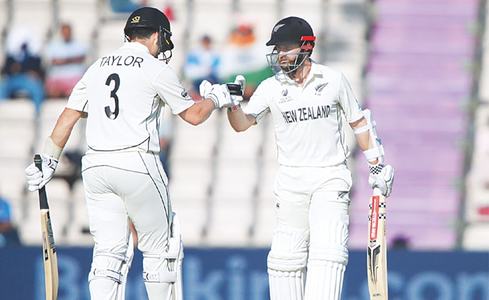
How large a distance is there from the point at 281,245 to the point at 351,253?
6.88ft

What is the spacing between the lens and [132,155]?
6.21m

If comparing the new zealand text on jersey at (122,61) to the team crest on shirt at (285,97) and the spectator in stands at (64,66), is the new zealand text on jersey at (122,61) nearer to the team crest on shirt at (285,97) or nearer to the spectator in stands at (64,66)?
the team crest on shirt at (285,97)

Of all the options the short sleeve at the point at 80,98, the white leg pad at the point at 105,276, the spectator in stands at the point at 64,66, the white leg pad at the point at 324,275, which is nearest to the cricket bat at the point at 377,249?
the white leg pad at the point at 324,275

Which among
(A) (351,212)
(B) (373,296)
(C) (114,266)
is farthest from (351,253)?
(C) (114,266)

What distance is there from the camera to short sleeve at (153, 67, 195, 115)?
20.4 feet

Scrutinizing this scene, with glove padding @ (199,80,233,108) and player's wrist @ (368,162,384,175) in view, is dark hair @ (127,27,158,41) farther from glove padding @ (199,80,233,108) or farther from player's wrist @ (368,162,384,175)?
player's wrist @ (368,162,384,175)

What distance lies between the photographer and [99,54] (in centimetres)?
1095

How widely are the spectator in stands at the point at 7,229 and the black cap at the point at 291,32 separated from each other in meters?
3.51

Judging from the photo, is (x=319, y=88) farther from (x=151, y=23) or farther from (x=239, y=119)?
(x=151, y=23)

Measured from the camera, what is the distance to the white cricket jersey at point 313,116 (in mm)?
6523

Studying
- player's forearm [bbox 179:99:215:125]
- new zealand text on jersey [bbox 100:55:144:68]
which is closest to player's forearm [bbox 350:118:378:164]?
player's forearm [bbox 179:99:215:125]

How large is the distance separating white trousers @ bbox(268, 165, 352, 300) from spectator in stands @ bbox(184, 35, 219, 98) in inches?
153

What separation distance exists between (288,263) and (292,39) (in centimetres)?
106

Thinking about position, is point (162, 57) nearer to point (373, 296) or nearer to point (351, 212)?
point (373, 296)
